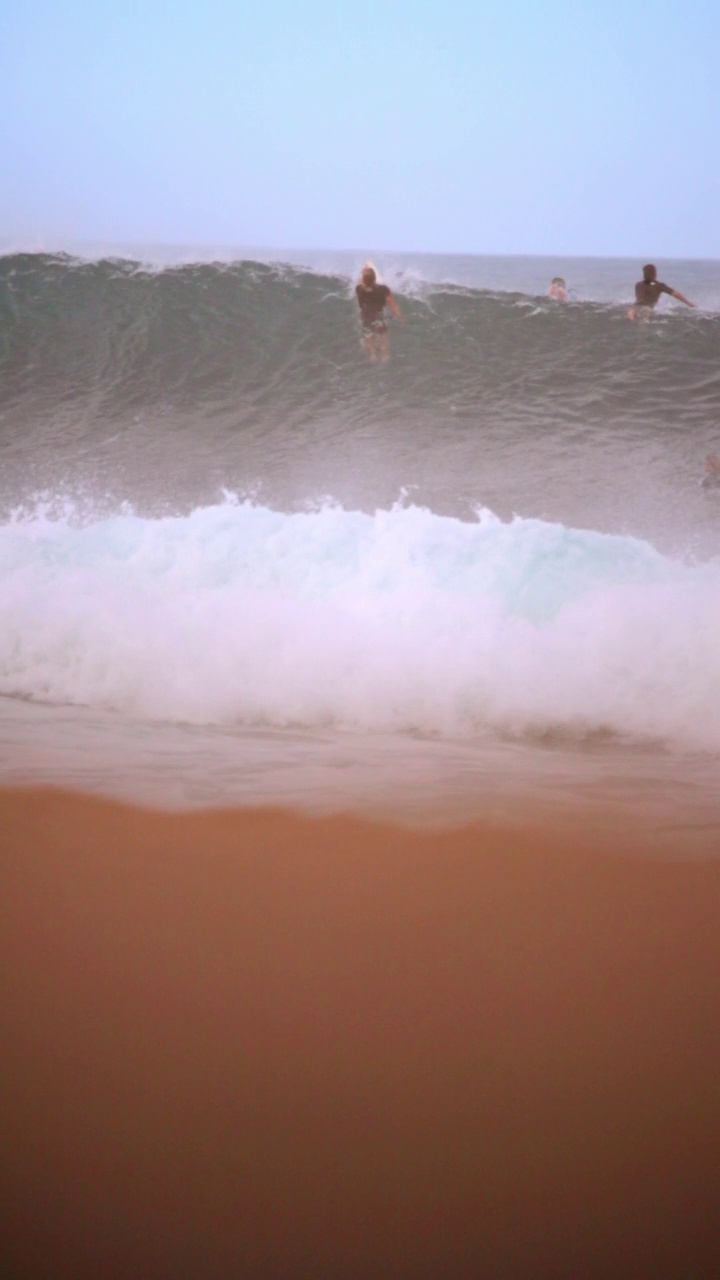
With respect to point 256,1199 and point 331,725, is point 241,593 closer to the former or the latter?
point 331,725

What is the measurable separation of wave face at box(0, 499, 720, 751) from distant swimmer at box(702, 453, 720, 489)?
14.5 inches

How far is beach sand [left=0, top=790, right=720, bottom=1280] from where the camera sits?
1053 millimetres

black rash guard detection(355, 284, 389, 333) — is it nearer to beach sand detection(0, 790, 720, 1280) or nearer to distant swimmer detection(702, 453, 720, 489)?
distant swimmer detection(702, 453, 720, 489)

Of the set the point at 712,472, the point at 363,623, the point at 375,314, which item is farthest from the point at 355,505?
the point at 712,472

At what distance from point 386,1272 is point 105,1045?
0.48 meters

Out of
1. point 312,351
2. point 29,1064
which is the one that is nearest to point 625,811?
point 29,1064

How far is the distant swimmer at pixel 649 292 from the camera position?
3.66 metres

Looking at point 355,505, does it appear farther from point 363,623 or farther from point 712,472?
point 712,472

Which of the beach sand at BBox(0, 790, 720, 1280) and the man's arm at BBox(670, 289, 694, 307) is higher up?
the man's arm at BBox(670, 289, 694, 307)

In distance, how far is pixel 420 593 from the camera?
3.51m

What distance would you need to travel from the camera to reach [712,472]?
365 cm

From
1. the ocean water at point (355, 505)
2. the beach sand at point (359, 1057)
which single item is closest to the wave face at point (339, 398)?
the ocean water at point (355, 505)

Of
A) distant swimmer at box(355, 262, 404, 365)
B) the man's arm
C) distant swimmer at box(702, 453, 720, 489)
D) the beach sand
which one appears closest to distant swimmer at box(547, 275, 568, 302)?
the man's arm

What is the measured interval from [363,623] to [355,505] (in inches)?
26.8
